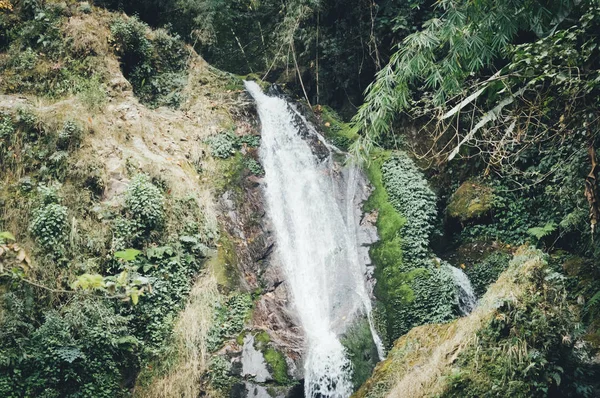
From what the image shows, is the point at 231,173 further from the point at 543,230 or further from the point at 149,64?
the point at 543,230

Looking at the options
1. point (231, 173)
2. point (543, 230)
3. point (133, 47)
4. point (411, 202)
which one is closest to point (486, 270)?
point (543, 230)

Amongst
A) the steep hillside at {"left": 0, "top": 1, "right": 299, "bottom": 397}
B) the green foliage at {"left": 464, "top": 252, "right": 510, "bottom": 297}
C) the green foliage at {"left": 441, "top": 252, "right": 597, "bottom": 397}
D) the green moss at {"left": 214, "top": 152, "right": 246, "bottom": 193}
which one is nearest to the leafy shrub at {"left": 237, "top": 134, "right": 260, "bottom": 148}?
the steep hillside at {"left": 0, "top": 1, "right": 299, "bottom": 397}

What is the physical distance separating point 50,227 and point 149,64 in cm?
586

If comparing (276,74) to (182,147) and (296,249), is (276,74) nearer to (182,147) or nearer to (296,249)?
(182,147)

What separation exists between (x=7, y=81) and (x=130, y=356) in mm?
6199

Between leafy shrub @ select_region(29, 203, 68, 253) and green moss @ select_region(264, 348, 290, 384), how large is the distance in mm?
3488

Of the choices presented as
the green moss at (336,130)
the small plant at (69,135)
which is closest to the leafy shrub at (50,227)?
the small plant at (69,135)

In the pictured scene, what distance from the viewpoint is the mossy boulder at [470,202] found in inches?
408

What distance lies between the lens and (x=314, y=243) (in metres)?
9.77

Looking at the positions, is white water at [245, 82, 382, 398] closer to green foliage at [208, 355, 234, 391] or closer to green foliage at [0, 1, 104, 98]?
green foliage at [208, 355, 234, 391]

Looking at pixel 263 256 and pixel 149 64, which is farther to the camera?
pixel 149 64

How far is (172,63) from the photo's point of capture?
12383 millimetres

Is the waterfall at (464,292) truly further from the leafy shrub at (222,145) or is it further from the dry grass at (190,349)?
the leafy shrub at (222,145)

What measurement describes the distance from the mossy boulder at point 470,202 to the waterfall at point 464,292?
53.0 inches
